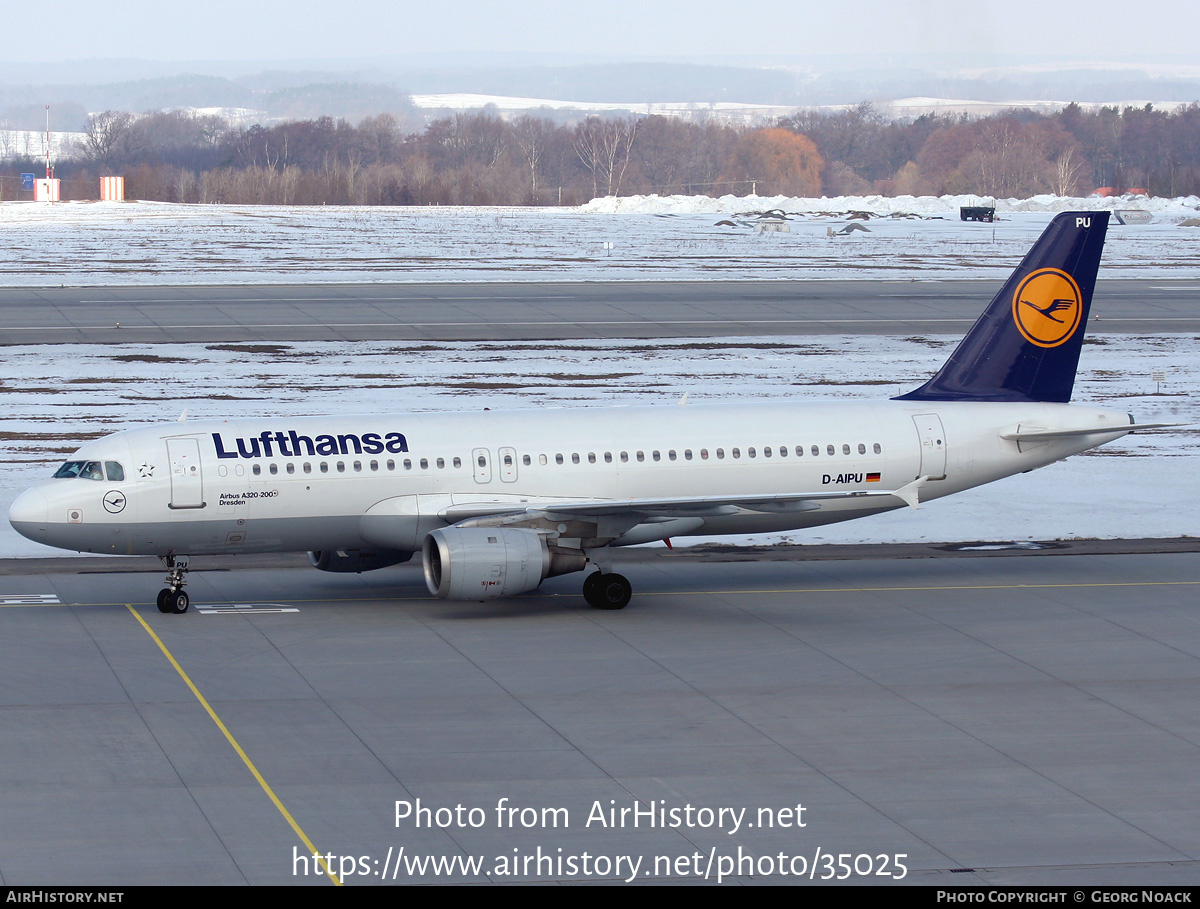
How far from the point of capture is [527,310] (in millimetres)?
74938

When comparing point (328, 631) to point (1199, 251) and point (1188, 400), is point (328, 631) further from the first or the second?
point (1199, 251)

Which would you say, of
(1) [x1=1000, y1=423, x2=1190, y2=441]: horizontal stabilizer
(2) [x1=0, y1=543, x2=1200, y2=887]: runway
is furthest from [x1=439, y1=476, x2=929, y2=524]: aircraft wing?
(1) [x1=1000, y1=423, x2=1190, y2=441]: horizontal stabilizer

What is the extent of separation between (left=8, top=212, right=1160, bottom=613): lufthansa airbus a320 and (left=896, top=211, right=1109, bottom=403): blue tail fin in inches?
1.8

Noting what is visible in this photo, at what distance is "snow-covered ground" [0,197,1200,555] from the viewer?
40250 mm

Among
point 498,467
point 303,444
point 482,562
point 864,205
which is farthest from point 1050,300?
point 864,205

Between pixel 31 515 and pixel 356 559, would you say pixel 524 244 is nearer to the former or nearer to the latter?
pixel 356 559

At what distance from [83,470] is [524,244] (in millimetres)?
95920

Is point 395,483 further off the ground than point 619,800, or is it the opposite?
point 395,483

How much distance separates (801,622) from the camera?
28.7 m

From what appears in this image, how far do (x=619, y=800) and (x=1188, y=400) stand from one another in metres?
40.3

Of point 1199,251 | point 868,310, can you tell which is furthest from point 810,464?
point 1199,251

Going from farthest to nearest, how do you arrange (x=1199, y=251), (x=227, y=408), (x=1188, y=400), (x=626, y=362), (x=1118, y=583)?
(x=1199, y=251) → (x=626, y=362) → (x=1188, y=400) → (x=227, y=408) → (x=1118, y=583)

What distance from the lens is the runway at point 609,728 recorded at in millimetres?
17609

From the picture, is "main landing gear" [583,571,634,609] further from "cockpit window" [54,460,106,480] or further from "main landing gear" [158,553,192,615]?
"cockpit window" [54,460,106,480]
